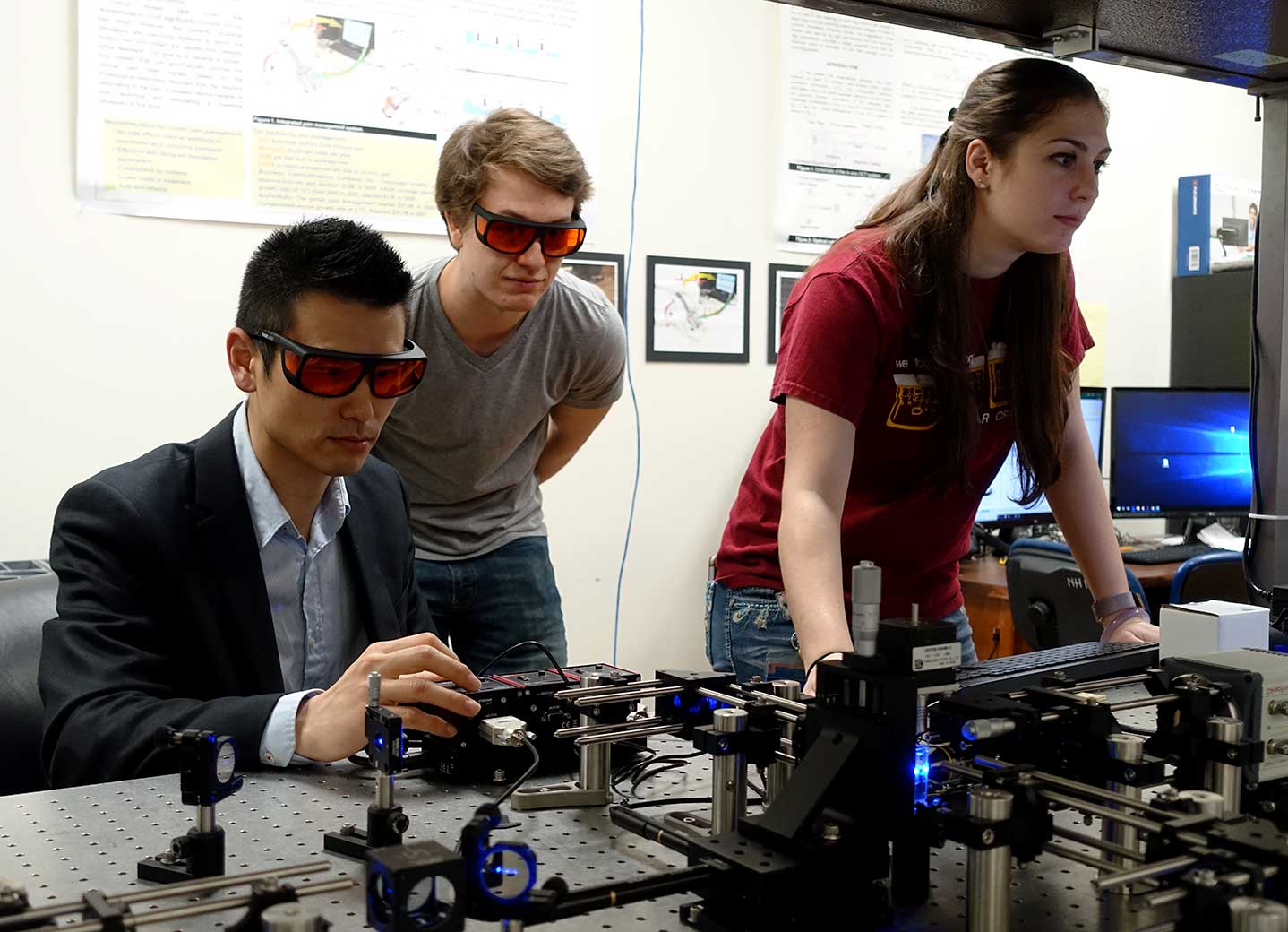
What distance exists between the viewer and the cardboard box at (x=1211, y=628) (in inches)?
54.9

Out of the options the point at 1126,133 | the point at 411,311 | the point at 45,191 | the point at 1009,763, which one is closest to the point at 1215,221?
the point at 1126,133

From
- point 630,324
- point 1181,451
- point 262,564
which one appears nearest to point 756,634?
point 262,564

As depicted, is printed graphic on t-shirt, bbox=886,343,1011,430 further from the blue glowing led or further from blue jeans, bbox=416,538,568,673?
blue jeans, bbox=416,538,568,673

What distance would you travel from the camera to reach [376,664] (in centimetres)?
131

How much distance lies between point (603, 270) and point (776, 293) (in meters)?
0.64

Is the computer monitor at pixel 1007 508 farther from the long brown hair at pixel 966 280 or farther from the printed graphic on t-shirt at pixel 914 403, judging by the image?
the printed graphic on t-shirt at pixel 914 403

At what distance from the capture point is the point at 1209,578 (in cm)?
333

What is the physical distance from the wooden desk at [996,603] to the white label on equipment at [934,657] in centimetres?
283

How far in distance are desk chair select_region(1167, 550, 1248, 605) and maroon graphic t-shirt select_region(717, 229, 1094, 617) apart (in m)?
1.58

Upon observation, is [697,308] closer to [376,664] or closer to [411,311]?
[411,311]

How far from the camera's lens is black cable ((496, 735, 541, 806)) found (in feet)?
4.05

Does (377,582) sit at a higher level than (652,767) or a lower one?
higher

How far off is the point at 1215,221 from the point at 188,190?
3.91 metres

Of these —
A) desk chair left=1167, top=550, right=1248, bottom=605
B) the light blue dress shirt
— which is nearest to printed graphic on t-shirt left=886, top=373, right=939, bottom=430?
the light blue dress shirt
